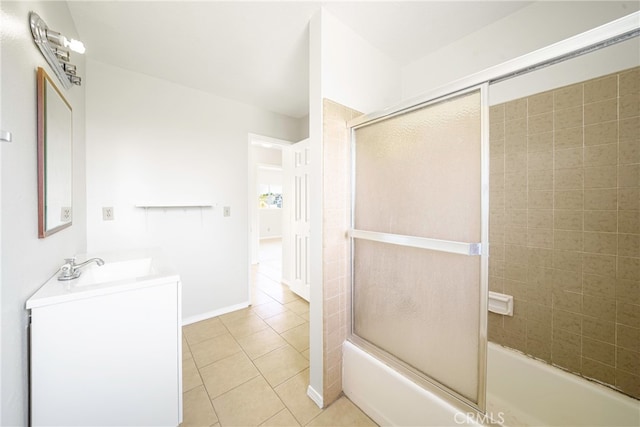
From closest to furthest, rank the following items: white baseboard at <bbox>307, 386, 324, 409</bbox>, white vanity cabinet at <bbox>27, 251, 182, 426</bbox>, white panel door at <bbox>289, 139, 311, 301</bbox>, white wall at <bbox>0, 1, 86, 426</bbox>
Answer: white wall at <bbox>0, 1, 86, 426</bbox> < white vanity cabinet at <bbox>27, 251, 182, 426</bbox> < white baseboard at <bbox>307, 386, 324, 409</bbox> < white panel door at <bbox>289, 139, 311, 301</bbox>

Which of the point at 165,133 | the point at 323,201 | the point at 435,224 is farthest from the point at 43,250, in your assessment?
the point at 435,224

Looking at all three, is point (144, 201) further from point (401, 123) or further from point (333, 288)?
point (401, 123)

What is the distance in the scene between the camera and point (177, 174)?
2.41 m

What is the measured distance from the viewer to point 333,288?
1.52 metres

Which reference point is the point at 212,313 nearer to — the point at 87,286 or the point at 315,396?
the point at 315,396

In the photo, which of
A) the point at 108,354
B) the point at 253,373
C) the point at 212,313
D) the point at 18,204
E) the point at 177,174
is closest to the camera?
the point at 18,204

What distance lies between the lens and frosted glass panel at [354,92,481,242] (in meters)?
1.03

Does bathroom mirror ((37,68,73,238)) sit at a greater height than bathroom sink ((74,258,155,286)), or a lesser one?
greater

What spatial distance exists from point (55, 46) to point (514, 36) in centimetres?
273

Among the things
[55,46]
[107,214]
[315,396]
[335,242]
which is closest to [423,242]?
[335,242]

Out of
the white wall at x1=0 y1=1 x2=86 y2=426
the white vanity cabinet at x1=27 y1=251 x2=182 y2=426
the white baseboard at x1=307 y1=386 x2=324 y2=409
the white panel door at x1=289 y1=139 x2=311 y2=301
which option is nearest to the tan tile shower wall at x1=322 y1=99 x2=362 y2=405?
the white baseboard at x1=307 y1=386 x2=324 y2=409

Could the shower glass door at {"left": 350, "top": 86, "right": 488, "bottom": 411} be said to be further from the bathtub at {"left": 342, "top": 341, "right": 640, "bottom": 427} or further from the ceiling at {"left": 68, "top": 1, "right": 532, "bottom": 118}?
the ceiling at {"left": 68, "top": 1, "right": 532, "bottom": 118}

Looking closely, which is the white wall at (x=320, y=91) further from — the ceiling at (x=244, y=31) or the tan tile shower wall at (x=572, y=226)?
the tan tile shower wall at (x=572, y=226)

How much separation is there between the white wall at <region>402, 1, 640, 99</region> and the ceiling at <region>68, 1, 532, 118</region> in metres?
A: 0.07
